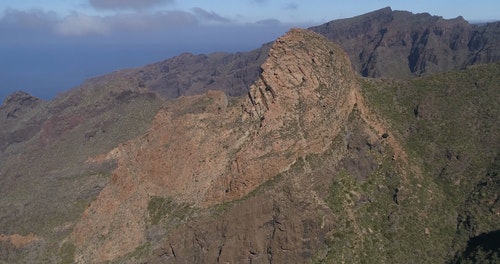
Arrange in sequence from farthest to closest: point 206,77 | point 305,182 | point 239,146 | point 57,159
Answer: point 206,77, point 57,159, point 239,146, point 305,182

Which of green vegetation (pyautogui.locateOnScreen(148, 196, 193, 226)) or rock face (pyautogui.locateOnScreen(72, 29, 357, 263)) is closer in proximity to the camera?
rock face (pyautogui.locateOnScreen(72, 29, 357, 263))

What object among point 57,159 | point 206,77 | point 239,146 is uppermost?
point 239,146

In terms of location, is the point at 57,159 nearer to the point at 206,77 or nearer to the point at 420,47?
the point at 420,47

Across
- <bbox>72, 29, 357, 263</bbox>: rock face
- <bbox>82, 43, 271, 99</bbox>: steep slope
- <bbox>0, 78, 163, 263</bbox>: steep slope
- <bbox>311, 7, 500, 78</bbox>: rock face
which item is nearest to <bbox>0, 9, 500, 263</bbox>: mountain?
<bbox>72, 29, 357, 263</bbox>: rock face

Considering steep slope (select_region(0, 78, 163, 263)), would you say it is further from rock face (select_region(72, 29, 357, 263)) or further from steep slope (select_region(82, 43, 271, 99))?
steep slope (select_region(82, 43, 271, 99))

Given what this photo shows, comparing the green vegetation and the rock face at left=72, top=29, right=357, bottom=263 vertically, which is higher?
the rock face at left=72, top=29, right=357, bottom=263

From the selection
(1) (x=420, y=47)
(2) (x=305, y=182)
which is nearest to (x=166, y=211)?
(2) (x=305, y=182)
